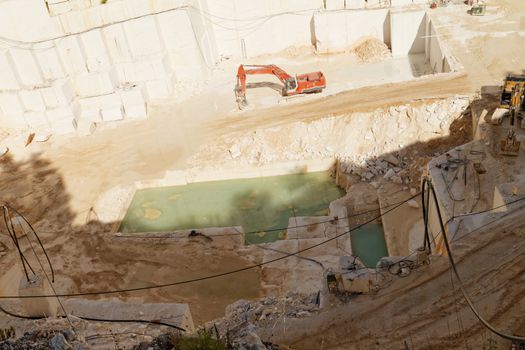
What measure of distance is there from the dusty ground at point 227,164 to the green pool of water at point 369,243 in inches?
159

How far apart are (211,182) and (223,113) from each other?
5050 millimetres

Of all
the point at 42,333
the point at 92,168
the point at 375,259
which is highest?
the point at 42,333

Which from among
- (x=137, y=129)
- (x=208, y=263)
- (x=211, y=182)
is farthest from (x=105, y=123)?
(x=208, y=263)

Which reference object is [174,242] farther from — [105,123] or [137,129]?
[105,123]

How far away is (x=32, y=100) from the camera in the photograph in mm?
24109

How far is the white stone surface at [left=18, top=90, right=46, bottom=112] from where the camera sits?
24.0 m

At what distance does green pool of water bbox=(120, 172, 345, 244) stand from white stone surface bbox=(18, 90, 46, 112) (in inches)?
340

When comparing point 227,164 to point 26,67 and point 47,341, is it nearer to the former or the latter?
point 26,67

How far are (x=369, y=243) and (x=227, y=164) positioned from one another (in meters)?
7.73

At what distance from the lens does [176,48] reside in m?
27.9

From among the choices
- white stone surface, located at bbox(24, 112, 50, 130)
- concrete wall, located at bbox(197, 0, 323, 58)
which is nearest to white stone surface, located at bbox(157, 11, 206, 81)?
concrete wall, located at bbox(197, 0, 323, 58)

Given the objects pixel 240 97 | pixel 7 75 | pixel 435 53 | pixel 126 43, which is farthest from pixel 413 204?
pixel 7 75

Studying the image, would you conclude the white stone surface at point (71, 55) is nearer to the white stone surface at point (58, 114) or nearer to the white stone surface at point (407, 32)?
the white stone surface at point (58, 114)

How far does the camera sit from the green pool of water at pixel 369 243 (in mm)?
15430
